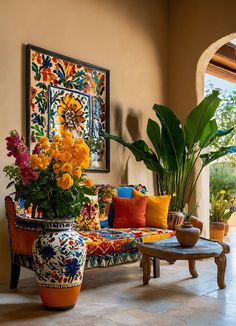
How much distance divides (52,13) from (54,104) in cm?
96

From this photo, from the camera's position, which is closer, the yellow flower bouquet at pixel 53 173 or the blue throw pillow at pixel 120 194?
the yellow flower bouquet at pixel 53 173

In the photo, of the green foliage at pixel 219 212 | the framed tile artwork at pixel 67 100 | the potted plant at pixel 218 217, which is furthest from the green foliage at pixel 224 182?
the framed tile artwork at pixel 67 100

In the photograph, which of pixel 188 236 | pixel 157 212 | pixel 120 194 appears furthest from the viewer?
pixel 120 194

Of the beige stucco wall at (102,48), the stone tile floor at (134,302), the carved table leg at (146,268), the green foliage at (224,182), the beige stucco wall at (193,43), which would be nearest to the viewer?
the stone tile floor at (134,302)

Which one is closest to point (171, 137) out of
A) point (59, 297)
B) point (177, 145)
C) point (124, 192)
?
point (177, 145)

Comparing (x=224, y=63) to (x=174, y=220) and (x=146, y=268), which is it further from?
(x=146, y=268)

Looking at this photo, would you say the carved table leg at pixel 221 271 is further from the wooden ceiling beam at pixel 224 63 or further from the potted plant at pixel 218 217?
the wooden ceiling beam at pixel 224 63

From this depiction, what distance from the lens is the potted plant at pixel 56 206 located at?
2918 mm

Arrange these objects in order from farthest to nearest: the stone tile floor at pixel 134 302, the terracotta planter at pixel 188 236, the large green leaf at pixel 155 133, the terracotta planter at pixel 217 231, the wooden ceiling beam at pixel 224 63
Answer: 1. the wooden ceiling beam at pixel 224 63
2. the terracotta planter at pixel 217 231
3. the large green leaf at pixel 155 133
4. the terracotta planter at pixel 188 236
5. the stone tile floor at pixel 134 302

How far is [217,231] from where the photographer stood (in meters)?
6.28

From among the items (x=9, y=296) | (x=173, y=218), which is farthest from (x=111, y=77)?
(x=9, y=296)

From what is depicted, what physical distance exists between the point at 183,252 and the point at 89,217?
112 centimetres

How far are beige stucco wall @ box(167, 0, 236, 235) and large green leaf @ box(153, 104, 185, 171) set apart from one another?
866mm

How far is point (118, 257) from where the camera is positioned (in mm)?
3711
